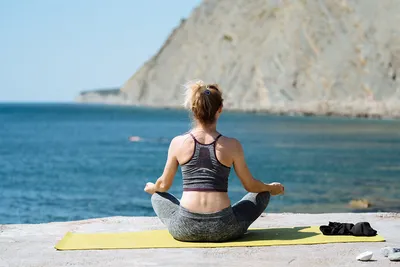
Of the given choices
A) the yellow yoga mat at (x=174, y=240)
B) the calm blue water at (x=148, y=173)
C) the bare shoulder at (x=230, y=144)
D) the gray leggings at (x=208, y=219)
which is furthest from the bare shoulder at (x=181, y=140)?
the calm blue water at (x=148, y=173)

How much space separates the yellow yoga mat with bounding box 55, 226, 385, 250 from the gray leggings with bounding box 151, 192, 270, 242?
86 mm

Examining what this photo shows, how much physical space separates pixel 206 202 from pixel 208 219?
0.16 m

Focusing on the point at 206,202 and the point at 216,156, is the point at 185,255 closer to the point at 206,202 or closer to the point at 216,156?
the point at 206,202

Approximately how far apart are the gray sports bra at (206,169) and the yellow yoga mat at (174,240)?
1.84 feet

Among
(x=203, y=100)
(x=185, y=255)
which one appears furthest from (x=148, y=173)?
(x=185, y=255)

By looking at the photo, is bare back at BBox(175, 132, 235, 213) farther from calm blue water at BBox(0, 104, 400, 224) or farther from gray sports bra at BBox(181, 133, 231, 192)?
calm blue water at BBox(0, 104, 400, 224)

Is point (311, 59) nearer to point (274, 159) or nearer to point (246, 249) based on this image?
point (274, 159)

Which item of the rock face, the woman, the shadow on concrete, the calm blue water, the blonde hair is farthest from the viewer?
the rock face

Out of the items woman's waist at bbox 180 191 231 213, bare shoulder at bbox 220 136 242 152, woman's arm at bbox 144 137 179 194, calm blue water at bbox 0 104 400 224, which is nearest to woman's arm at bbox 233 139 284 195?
bare shoulder at bbox 220 136 242 152

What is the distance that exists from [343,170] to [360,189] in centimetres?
791

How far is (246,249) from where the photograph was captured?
7.28m

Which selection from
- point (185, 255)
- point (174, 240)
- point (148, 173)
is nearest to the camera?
point (185, 255)

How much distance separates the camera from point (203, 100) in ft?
23.7

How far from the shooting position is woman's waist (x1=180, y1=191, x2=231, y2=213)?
7488mm
